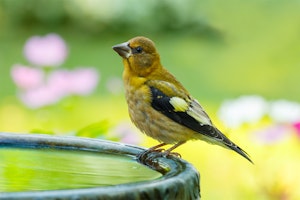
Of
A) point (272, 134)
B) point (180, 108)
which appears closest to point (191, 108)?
point (180, 108)

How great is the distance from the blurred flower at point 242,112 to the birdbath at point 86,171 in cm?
234

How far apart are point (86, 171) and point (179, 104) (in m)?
0.99

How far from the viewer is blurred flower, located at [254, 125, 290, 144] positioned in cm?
437

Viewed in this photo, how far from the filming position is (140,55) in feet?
9.87

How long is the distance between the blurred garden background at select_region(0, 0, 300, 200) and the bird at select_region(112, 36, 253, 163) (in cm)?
14

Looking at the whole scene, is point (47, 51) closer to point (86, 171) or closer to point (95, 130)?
point (95, 130)

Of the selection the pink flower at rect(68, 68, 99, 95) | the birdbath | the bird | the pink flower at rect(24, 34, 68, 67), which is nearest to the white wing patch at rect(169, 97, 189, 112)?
the bird

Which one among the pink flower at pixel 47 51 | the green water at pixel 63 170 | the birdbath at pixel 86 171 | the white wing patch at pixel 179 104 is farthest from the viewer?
the pink flower at pixel 47 51

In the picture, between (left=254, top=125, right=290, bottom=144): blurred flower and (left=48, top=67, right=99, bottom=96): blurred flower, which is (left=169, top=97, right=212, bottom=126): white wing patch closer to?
(left=254, top=125, right=290, bottom=144): blurred flower

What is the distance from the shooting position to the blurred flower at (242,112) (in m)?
4.46

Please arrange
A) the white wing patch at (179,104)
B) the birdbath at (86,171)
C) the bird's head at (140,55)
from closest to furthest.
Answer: the birdbath at (86,171) < the white wing patch at (179,104) < the bird's head at (140,55)

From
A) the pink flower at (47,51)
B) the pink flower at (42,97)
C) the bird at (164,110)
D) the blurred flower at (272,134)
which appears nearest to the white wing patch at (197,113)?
the bird at (164,110)

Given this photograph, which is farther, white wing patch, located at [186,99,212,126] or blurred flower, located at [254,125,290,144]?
blurred flower, located at [254,125,290,144]

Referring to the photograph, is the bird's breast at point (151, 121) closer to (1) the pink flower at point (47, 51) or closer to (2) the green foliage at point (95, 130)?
(2) the green foliage at point (95, 130)
